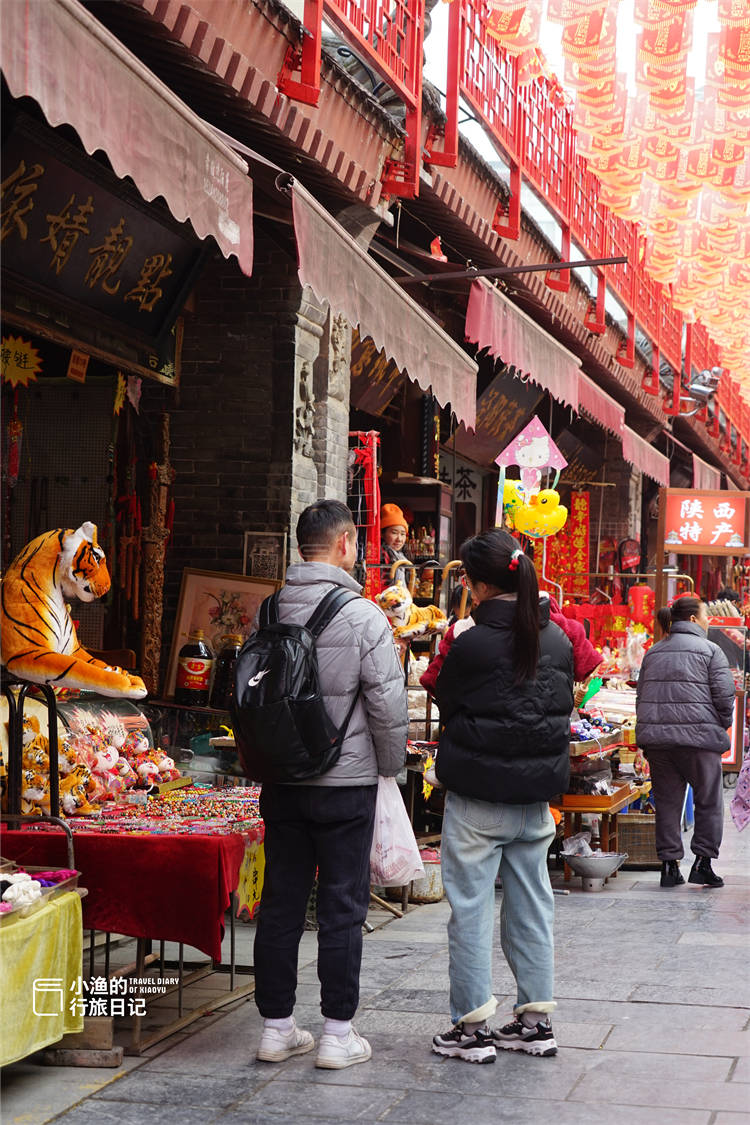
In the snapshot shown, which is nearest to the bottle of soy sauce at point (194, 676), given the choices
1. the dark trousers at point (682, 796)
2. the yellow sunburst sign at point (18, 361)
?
the yellow sunburst sign at point (18, 361)

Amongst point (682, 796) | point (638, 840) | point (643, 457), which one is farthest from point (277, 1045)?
point (643, 457)

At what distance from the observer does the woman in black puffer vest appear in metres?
4.89

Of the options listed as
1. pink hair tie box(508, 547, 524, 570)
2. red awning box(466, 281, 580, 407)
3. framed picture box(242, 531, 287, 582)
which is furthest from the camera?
red awning box(466, 281, 580, 407)

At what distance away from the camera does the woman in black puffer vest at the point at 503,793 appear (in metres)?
4.89

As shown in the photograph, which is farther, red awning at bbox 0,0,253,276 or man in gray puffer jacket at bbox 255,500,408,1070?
man in gray puffer jacket at bbox 255,500,408,1070

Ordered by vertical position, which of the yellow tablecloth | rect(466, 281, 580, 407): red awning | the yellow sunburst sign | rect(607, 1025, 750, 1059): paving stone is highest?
rect(466, 281, 580, 407): red awning

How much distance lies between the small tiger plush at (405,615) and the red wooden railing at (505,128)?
2.67 m

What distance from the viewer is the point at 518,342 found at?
393 inches

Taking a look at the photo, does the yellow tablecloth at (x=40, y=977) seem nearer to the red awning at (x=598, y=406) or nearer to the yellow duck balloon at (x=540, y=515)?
the yellow duck balloon at (x=540, y=515)

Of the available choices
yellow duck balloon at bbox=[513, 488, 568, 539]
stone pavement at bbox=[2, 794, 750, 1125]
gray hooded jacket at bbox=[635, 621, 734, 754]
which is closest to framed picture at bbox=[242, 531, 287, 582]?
gray hooded jacket at bbox=[635, 621, 734, 754]

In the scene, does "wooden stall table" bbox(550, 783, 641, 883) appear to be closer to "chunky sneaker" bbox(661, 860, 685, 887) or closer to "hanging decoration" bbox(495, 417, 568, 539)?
"chunky sneaker" bbox(661, 860, 685, 887)

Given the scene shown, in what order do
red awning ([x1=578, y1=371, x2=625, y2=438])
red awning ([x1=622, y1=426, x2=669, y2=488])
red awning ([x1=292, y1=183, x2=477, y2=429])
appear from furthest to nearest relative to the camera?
1. red awning ([x1=622, y1=426, x2=669, y2=488])
2. red awning ([x1=578, y1=371, x2=625, y2=438])
3. red awning ([x1=292, y1=183, x2=477, y2=429])

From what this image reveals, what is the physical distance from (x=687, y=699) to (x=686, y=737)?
0.83 ft

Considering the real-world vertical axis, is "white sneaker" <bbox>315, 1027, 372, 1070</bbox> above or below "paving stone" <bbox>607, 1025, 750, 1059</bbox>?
above
